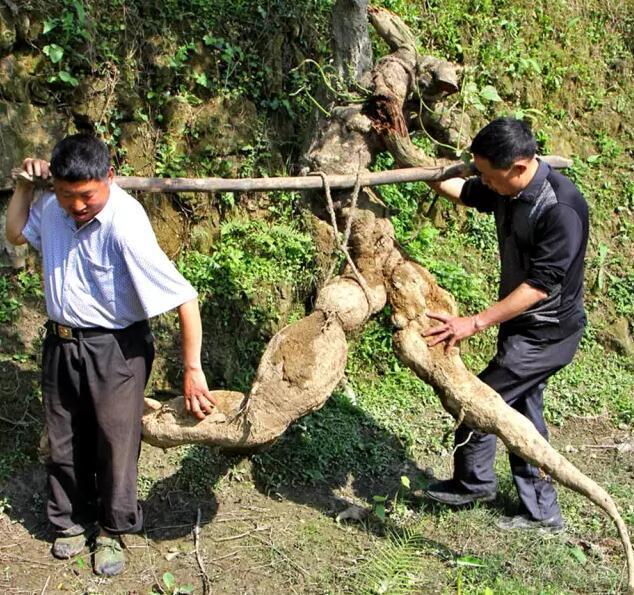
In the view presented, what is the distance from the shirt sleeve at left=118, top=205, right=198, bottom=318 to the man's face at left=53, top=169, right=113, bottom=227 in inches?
5.9

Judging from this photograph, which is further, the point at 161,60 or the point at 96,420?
the point at 161,60

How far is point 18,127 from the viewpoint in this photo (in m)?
5.09

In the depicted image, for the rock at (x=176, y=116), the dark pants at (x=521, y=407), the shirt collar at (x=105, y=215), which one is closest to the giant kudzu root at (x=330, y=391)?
the dark pants at (x=521, y=407)

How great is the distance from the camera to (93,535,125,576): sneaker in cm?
373

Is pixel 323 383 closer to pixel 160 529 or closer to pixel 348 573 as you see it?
pixel 348 573

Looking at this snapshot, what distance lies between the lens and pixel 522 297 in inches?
146

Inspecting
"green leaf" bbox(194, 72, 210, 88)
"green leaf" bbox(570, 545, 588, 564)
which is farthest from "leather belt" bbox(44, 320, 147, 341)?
"green leaf" bbox(194, 72, 210, 88)

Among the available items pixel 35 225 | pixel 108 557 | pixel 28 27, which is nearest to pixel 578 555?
pixel 108 557

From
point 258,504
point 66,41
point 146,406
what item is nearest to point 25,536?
point 146,406

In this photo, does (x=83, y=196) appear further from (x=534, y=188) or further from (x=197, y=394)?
(x=534, y=188)

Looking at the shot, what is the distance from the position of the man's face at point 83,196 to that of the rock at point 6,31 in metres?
2.47

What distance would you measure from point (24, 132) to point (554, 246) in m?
3.59

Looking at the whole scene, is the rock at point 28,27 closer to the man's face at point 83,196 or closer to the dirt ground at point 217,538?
the man's face at point 83,196

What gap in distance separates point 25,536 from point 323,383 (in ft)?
5.93
